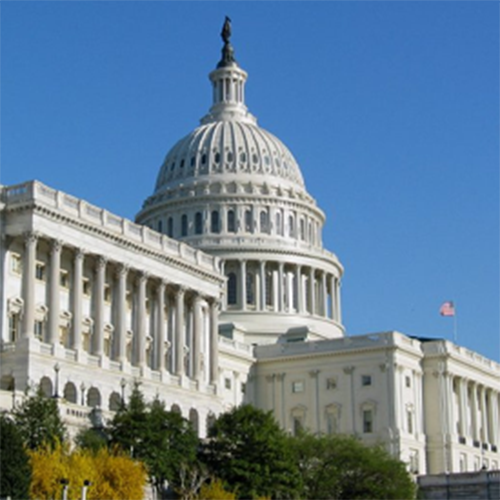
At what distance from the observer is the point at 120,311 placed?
345 ft

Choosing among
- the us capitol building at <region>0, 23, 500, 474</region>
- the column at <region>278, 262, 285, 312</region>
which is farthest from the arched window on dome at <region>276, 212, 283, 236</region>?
the column at <region>278, 262, 285, 312</region>

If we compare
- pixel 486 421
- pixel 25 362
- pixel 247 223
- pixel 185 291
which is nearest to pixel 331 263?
pixel 247 223

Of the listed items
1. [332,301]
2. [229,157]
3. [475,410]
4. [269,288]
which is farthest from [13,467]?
[229,157]

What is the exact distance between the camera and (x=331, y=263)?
17250cm

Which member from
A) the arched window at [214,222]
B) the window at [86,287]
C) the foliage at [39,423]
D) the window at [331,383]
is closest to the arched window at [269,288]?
the arched window at [214,222]

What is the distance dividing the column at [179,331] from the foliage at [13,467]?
46225 mm

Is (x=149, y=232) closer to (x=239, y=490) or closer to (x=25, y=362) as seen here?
(x=25, y=362)

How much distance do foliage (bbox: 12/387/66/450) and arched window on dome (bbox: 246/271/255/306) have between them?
8843 cm

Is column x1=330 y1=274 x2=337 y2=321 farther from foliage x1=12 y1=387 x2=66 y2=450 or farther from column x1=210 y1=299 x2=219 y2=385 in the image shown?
foliage x1=12 y1=387 x2=66 y2=450

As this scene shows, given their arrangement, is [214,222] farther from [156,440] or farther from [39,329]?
[156,440]

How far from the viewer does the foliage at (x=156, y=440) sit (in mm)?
80375

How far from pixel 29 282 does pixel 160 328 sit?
697 inches

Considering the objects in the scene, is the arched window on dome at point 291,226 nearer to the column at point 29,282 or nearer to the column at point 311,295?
the column at point 311,295

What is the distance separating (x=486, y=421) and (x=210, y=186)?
1949 inches
